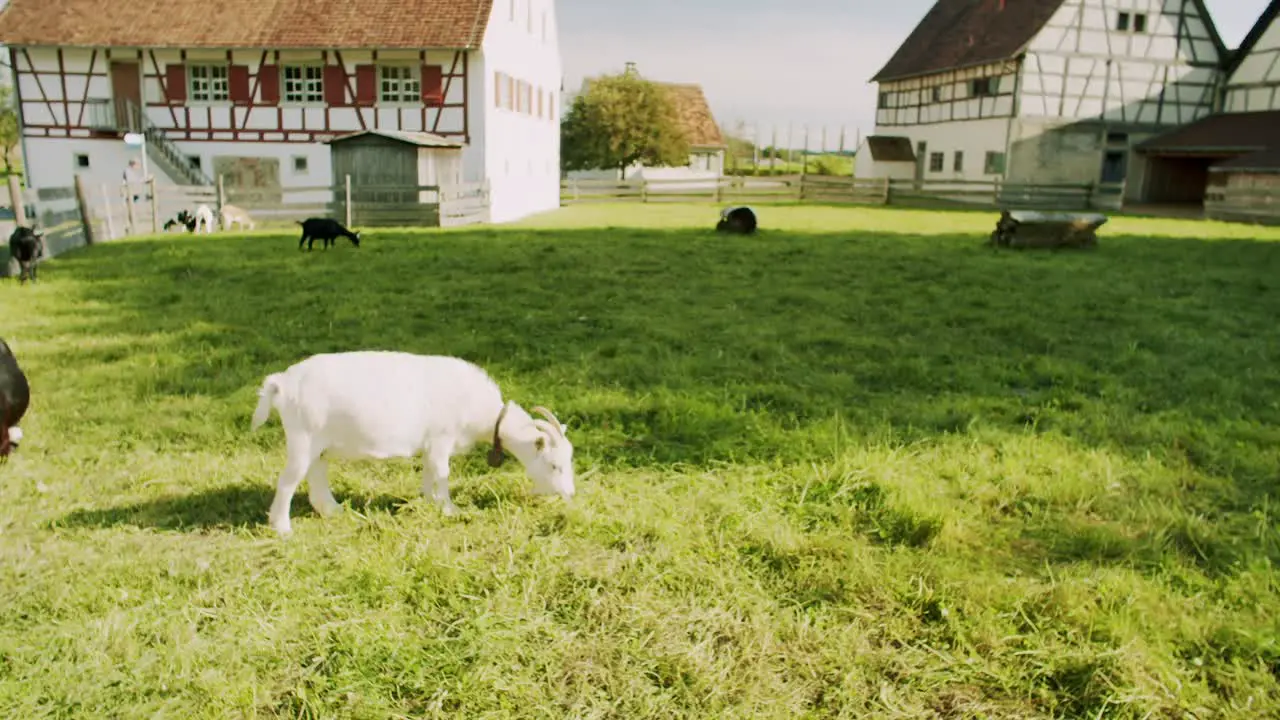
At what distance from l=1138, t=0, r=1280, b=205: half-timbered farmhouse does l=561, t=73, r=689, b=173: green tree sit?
22468mm

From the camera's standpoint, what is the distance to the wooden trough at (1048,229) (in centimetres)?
1589

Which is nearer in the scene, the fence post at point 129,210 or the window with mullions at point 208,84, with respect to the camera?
the fence post at point 129,210

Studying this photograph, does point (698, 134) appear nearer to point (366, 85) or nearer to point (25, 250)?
point (366, 85)

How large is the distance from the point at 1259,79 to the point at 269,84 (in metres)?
35.8

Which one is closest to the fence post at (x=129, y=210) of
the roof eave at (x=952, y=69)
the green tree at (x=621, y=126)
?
the green tree at (x=621, y=126)

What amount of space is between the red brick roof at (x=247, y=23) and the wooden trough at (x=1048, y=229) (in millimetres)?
16437

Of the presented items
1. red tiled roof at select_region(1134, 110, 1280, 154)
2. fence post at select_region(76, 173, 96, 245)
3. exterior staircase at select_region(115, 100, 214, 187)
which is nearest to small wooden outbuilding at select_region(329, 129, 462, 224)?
fence post at select_region(76, 173, 96, 245)

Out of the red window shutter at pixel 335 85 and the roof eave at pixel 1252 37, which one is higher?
the roof eave at pixel 1252 37

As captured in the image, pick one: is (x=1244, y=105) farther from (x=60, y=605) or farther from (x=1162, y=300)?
(x=60, y=605)

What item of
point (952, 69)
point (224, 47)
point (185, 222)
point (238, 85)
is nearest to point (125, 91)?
point (238, 85)

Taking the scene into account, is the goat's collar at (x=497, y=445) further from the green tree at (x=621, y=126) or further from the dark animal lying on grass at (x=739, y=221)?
the green tree at (x=621, y=126)

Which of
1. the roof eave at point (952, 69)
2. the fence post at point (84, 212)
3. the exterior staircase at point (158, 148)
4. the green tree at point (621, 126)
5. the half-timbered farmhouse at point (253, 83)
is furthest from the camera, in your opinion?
the green tree at point (621, 126)

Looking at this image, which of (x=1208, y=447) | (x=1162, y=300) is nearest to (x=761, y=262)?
(x=1162, y=300)

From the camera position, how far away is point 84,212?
16.2 metres
